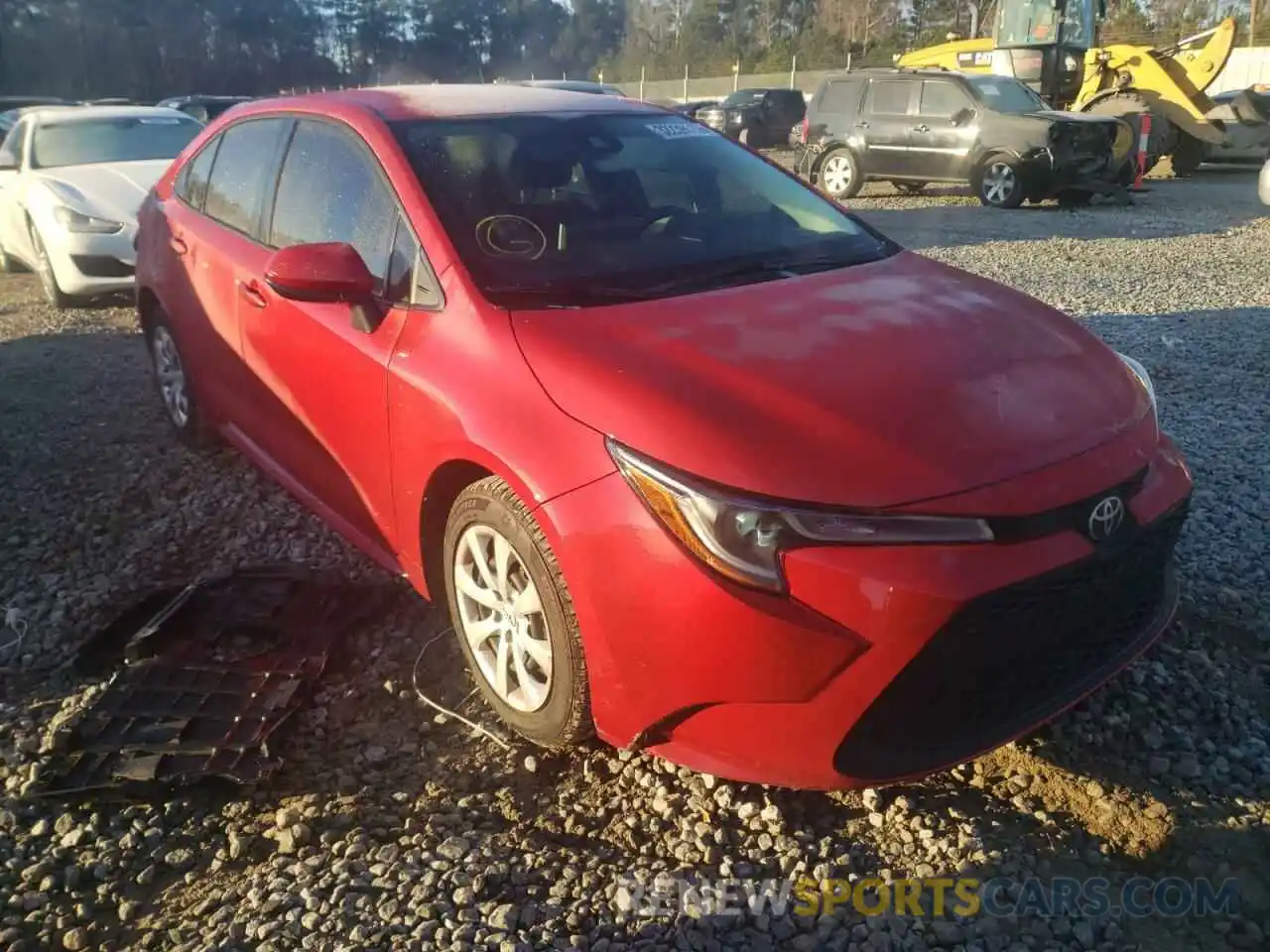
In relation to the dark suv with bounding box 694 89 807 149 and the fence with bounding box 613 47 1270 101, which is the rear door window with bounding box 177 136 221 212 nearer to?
the dark suv with bounding box 694 89 807 149

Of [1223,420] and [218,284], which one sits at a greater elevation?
[218,284]

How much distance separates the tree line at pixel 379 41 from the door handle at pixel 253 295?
39777 millimetres

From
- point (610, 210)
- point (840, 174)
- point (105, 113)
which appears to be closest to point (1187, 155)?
point (840, 174)

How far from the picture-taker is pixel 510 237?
300 centimetres

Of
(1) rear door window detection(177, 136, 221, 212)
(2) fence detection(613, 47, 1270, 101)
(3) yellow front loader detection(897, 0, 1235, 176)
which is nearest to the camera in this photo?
(1) rear door window detection(177, 136, 221, 212)

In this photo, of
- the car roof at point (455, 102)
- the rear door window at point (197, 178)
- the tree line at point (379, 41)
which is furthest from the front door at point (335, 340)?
the tree line at point (379, 41)

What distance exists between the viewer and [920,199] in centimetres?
1538

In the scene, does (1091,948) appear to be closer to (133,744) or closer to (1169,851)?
(1169,851)

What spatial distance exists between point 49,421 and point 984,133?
12.1m

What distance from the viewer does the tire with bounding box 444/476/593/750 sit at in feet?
8.07

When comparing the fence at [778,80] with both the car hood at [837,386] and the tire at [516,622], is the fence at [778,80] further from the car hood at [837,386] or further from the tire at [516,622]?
the tire at [516,622]

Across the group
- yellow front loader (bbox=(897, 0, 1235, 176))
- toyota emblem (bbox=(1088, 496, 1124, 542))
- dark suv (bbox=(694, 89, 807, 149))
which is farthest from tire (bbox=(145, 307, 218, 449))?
dark suv (bbox=(694, 89, 807, 149))

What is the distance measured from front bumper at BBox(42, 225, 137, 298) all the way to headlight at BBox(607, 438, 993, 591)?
679cm

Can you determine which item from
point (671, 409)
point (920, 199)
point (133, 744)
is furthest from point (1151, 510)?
point (920, 199)
